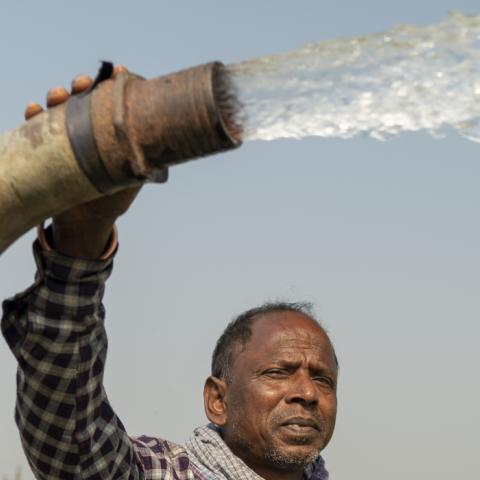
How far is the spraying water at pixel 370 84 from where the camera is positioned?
1.93 meters

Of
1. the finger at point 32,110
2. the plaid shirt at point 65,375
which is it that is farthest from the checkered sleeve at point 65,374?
Result: the finger at point 32,110

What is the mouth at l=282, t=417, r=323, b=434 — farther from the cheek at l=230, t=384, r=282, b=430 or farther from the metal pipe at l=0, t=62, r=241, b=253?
the metal pipe at l=0, t=62, r=241, b=253

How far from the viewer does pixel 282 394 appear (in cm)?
462

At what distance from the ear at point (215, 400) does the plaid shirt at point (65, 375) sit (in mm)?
875

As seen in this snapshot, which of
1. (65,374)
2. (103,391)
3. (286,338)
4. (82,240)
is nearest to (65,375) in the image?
(65,374)

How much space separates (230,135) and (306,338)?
9.53 ft

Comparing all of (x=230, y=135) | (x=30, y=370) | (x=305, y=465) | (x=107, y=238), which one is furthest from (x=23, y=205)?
(x=305, y=465)

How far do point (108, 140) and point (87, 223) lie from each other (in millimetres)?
639

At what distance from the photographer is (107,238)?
9.00 ft

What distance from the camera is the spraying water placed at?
193cm

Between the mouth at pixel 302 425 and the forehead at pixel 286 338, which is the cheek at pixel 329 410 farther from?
the forehead at pixel 286 338

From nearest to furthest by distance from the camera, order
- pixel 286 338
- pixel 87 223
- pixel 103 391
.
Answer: pixel 87 223
pixel 103 391
pixel 286 338

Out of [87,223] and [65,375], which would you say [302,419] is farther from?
[87,223]

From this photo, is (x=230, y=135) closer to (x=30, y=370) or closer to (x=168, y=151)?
(x=168, y=151)
